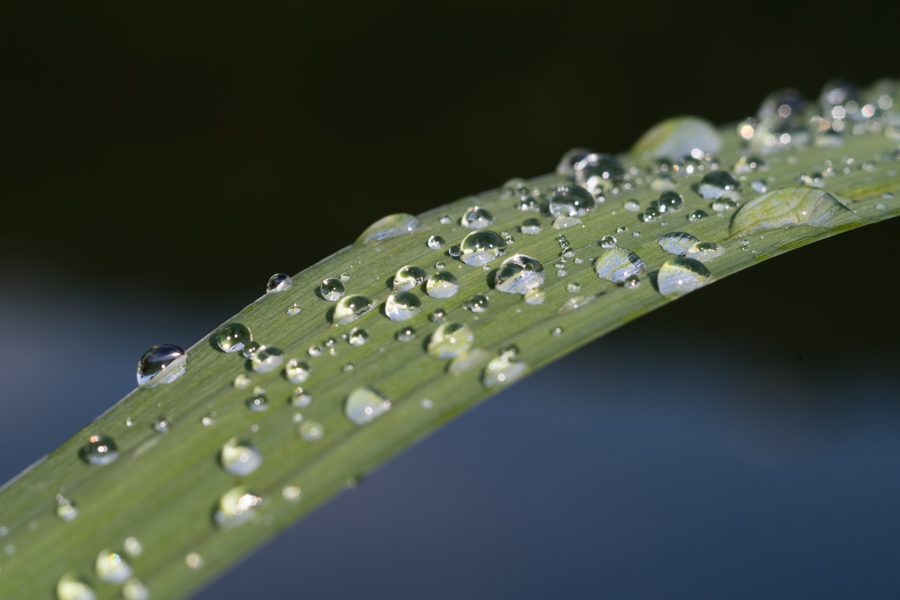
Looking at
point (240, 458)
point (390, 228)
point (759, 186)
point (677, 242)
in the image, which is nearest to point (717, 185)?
point (759, 186)

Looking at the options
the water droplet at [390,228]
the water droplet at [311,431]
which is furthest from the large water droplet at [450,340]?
the water droplet at [390,228]

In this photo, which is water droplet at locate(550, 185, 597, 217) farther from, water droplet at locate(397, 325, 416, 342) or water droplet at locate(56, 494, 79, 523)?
water droplet at locate(56, 494, 79, 523)

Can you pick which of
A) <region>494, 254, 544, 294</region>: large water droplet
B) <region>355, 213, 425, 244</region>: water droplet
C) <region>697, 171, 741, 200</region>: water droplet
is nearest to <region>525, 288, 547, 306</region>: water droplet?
<region>494, 254, 544, 294</region>: large water droplet

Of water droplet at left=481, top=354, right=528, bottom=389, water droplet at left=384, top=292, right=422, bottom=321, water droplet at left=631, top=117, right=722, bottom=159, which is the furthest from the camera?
water droplet at left=631, top=117, right=722, bottom=159

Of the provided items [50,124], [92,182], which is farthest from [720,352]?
[50,124]

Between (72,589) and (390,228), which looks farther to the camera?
(390,228)

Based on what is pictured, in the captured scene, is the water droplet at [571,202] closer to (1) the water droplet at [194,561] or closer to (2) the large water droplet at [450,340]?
(2) the large water droplet at [450,340]

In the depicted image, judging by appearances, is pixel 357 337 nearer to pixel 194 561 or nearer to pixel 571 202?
pixel 194 561

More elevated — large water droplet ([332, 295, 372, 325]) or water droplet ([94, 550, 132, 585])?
large water droplet ([332, 295, 372, 325])
